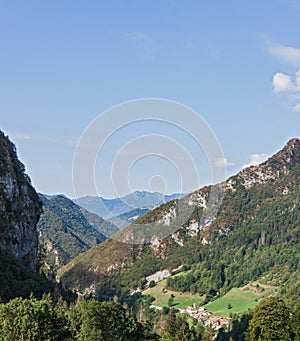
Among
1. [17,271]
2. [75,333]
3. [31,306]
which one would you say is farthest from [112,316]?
[17,271]

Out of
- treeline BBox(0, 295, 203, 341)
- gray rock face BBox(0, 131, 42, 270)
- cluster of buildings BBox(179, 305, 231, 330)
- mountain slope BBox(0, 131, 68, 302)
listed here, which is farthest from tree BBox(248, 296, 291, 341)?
cluster of buildings BBox(179, 305, 231, 330)

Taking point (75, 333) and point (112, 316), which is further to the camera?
point (112, 316)

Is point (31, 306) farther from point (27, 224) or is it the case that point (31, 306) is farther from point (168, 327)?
point (27, 224)

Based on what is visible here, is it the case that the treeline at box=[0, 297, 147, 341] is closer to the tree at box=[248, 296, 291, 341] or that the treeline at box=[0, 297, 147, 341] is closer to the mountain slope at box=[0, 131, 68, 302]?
the tree at box=[248, 296, 291, 341]

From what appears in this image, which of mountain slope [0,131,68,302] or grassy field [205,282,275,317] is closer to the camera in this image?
mountain slope [0,131,68,302]

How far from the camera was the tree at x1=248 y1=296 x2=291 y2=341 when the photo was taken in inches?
2670

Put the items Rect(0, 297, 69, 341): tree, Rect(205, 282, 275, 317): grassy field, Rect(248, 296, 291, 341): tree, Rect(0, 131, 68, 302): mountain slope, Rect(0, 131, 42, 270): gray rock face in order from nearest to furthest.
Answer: Rect(0, 297, 69, 341): tree < Rect(248, 296, 291, 341): tree < Rect(0, 131, 68, 302): mountain slope < Rect(0, 131, 42, 270): gray rock face < Rect(205, 282, 275, 317): grassy field

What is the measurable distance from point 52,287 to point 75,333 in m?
36.7

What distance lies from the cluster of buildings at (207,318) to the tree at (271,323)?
74.1 meters

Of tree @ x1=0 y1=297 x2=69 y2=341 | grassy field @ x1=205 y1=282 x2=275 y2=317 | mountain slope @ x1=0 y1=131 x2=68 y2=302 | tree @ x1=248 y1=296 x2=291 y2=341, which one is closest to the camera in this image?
tree @ x1=0 y1=297 x2=69 y2=341

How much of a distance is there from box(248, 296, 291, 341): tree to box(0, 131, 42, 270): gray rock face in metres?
46.9

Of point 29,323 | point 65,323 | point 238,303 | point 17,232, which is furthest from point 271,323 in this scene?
point 238,303

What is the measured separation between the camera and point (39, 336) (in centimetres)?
5191

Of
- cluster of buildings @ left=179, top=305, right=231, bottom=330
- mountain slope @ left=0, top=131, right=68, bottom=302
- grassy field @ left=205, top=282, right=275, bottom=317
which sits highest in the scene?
mountain slope @ left=0, top=131, right=68, bottom=302
